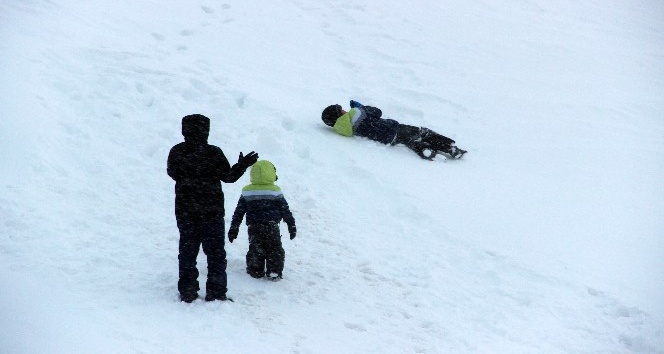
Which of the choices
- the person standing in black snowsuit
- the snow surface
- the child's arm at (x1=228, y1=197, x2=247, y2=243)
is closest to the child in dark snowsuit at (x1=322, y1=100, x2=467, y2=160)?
the snow surface

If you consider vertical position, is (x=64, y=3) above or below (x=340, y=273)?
above

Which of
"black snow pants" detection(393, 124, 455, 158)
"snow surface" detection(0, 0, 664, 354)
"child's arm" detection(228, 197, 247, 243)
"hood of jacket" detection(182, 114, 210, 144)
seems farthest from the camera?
"black snow pants" detection(393, 124, 455, 158)

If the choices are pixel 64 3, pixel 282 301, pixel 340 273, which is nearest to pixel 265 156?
pixel 340 273

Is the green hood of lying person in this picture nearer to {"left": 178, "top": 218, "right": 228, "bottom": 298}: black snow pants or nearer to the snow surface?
{"left": 178, "top": 218, "right": 228, "bottom": 298}: black snow pants

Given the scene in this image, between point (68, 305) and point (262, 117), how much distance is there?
607 centimetres

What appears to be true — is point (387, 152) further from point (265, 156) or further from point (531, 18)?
point (531, 18)

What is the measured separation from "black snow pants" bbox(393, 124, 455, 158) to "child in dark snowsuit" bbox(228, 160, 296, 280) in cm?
435

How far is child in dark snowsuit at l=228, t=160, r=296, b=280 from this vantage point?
274 inches

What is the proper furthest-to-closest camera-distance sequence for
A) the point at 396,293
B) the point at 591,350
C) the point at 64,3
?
the point at 64,3 → the point at 396,293 → the point at 591,350

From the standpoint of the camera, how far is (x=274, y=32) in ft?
50.5

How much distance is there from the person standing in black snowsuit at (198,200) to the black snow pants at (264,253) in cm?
86

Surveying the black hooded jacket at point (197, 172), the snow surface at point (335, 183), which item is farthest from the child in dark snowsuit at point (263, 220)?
the black hooded jacket at point (197, 172)

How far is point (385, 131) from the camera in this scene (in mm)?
11000

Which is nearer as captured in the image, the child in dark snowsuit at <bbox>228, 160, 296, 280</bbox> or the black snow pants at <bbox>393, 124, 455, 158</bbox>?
the child in dark snowsuit at <bbox>228, 160, 296, 280</bbox>
